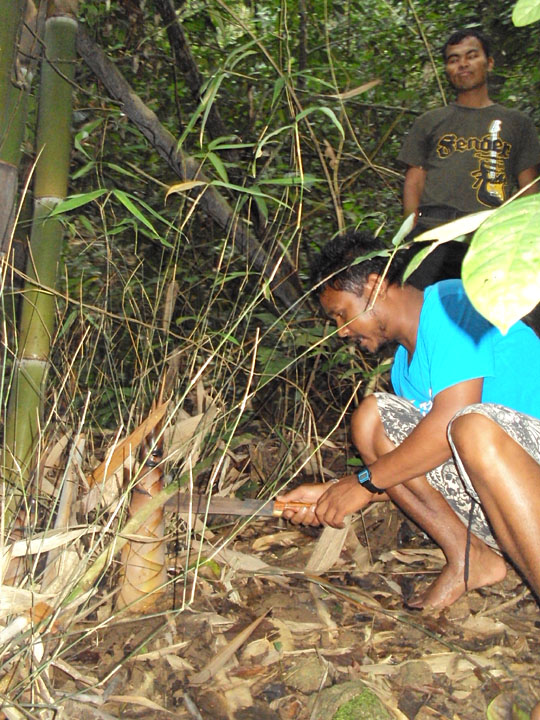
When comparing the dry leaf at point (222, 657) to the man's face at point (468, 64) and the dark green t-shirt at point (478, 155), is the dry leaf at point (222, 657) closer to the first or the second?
the dark green t-shirt at point (478, 155)

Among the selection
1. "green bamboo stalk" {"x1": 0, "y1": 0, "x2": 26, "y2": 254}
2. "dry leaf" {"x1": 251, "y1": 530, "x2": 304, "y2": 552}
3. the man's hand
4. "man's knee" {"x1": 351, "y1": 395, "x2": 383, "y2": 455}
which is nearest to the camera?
"green bamboo stalk" {"x1": 0, "y1": 0, "x2": 26, "y2": 254}

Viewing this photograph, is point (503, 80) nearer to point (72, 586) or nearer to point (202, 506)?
point (202, 506)

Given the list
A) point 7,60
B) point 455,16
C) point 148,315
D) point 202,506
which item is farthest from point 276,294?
point 455,16

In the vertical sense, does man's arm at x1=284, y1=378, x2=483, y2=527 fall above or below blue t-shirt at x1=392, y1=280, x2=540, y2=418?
below

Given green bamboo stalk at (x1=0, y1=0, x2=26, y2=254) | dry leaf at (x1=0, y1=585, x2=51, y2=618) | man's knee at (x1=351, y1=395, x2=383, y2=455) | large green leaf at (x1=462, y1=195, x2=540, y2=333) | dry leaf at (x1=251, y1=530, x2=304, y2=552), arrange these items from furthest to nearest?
dry leaf at (x1=251, y1=530, x2=304, y2=552) < man's knee at (x1=351, y1=395, x2=383, y2=455) < green bamboo stalk at (x1=0, y1=0, x2=26, y2=254) < dry leaf at (x1=0, y1=585, x2=51, y2=618) < large green leaf at (x1=462, y1=195, x2=540, y2=333)

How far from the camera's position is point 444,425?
1.85m

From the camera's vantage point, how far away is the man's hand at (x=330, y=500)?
2.09 m

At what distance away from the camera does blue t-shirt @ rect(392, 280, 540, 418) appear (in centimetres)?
181

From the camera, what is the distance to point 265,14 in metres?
3.47

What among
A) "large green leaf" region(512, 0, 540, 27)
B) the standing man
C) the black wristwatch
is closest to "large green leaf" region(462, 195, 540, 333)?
"large green leaf" region(512, 0, 540, 27)

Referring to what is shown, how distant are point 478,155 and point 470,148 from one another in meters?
0.04

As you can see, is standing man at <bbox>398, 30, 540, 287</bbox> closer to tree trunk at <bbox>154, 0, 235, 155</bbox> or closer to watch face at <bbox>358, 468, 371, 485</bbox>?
tree trunk at <bbox>154, 0, 235, 155</bbox>

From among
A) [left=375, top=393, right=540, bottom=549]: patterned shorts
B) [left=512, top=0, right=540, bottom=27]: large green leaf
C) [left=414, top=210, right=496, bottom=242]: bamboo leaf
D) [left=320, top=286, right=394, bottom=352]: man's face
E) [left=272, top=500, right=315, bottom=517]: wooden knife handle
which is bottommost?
[left=272, top=500, right=315, bottom=517]: wooden knife handle

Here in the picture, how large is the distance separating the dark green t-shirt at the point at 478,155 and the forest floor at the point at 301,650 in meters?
1.28
